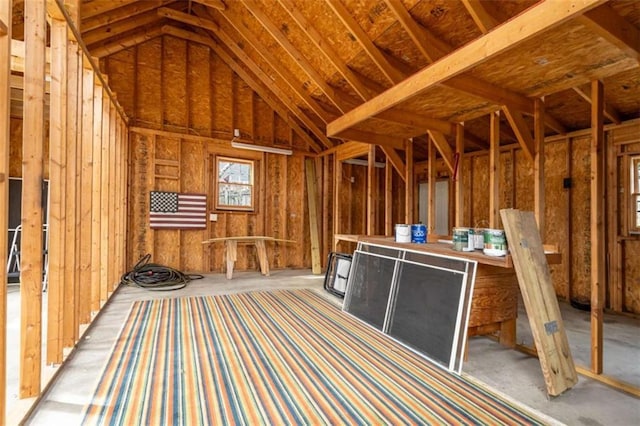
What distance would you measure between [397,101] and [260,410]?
253cm

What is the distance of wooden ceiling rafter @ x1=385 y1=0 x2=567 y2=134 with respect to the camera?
89.9 inches

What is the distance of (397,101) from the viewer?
103 inches

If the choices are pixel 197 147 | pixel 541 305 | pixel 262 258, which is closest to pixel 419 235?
pixel 541 305

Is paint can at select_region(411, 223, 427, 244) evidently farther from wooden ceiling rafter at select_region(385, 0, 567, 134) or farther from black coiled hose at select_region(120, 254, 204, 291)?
black coiled hose at select_region(120, 254, 204, 291)

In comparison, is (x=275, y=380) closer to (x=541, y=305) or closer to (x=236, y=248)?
(x=541, y=305)

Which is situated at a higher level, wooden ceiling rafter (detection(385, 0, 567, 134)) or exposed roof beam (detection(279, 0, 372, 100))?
exposed roof beam (detection(279, 0, 372, 100))

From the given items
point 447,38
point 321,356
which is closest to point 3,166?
point 321,356

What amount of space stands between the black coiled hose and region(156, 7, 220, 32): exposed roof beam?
4.46 metres

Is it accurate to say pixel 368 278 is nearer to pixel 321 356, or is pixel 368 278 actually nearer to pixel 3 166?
pixel 321 356

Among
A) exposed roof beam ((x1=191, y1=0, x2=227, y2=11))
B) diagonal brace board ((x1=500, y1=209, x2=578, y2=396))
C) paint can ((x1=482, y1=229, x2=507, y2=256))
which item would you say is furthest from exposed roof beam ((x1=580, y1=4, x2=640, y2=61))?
exposed roof beam ((x1=191, y1=0, x2=227, y2=11))

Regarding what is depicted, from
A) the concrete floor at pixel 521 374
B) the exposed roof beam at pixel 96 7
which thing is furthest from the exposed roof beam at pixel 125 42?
the concrete floor at pixel 521 374

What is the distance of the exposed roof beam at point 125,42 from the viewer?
5.27 metres

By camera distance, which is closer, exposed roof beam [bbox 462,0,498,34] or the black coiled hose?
exposed roof beam [bbox 462,0,498,34]

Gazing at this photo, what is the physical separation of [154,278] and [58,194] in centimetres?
298
